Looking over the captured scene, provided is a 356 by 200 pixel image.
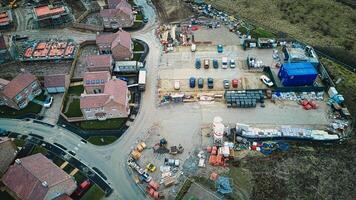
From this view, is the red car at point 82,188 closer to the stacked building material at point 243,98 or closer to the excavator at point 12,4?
the stacked building material at point 243,98

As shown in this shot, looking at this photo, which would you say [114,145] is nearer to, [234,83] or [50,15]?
[234,83]

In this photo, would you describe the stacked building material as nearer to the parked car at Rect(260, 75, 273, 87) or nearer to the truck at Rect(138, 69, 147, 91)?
the parked car at Rect(260, 75, 273, 87)

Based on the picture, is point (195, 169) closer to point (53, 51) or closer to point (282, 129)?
point (282, 129)

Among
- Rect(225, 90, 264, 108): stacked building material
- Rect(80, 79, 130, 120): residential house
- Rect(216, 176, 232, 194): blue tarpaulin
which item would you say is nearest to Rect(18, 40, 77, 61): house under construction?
Rect(80, 79, 130, 120): residential house

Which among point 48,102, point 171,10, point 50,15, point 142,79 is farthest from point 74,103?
point 171,10

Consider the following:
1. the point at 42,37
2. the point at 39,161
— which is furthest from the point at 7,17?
the point at 39,161
